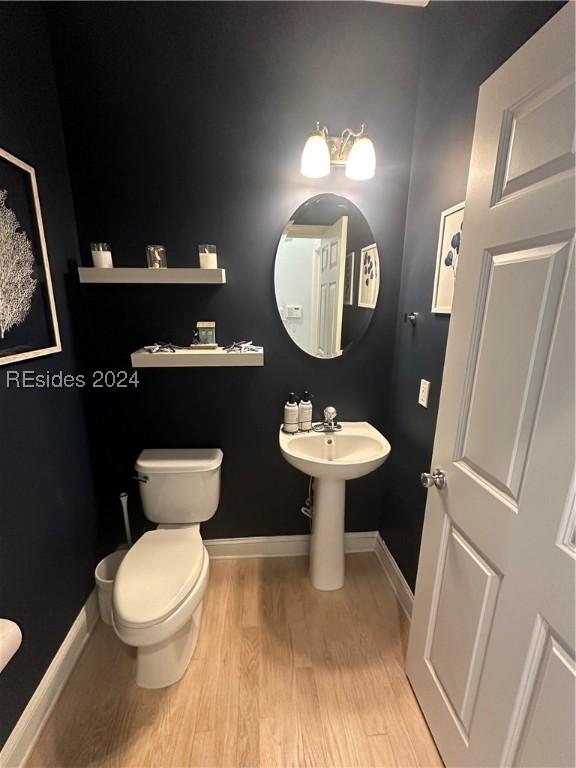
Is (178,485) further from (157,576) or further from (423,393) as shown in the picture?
(423,393)

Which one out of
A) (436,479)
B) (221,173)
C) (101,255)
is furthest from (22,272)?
(436,479)

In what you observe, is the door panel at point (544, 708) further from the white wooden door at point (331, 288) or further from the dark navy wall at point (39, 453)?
the dark navy wall at point (39, 453)

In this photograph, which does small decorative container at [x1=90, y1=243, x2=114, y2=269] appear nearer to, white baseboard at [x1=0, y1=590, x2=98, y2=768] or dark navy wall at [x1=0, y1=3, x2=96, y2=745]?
dark navy wall at [x1=0, y1=3, x2=96, y2=745]

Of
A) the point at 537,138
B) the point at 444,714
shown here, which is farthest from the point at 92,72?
the point at 444,714

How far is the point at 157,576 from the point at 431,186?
192cm

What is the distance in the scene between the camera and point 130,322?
161 centimetres

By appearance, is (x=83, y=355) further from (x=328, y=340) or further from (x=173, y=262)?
(x=328, y=340)

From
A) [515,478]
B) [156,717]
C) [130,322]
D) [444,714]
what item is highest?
[130,322]

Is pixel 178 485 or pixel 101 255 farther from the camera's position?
pixel 178 485

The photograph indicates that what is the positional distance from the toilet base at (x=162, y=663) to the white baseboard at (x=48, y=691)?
0.98 ft

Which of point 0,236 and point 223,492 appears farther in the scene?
point 223,492

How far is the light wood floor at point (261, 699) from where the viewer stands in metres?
1.13

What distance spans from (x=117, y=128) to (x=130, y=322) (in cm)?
82

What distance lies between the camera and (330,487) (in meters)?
1.63
